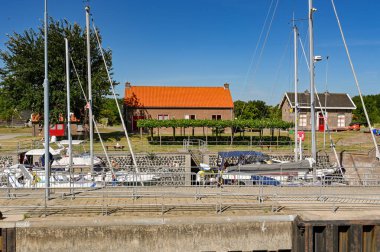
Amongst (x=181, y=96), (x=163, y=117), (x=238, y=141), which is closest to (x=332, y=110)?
(x=181, y=96)

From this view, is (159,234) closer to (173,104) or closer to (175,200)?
(175,200)

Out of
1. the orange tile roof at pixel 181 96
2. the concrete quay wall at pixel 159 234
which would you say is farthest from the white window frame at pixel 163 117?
the concrete quay wall at pixel 159 234

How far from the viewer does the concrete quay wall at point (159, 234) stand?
1014 cm

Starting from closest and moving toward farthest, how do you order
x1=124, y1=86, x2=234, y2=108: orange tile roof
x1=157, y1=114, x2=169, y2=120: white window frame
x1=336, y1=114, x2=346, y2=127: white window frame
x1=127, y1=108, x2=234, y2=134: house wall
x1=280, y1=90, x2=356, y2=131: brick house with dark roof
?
x1=127, y1=108, x2=234, y2=134: house wall < x1=280, y1=90, x2=356, y2=131: brick house with dark roof < x1=157, y1=114, x2=169, y2=120: white window frame < x1=124, y1=86, x2=234, y2=108: orange tile roof < x1=336, y1=114, x2=346, y2=127: white window frame

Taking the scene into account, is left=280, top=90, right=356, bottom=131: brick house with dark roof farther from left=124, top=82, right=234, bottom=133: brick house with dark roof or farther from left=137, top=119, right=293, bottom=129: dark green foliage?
left=137, top=119, right=293, bottom=129: dark green foliage

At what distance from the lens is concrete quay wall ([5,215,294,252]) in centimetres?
1014

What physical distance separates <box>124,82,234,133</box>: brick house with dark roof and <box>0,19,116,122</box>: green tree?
1028cm

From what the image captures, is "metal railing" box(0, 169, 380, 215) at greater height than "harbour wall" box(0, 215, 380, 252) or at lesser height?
greater

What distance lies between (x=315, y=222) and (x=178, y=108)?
127ft

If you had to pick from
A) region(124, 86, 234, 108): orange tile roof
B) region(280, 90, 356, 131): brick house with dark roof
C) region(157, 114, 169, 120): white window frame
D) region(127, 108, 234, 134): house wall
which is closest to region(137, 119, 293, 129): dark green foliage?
region(127, 108, 234, 134): house wall

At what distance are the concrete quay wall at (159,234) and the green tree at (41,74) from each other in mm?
26076

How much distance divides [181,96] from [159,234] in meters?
40.6

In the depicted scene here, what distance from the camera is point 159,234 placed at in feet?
34.3

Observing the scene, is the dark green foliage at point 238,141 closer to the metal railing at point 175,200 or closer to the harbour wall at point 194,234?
the metal railing at point 175,200
